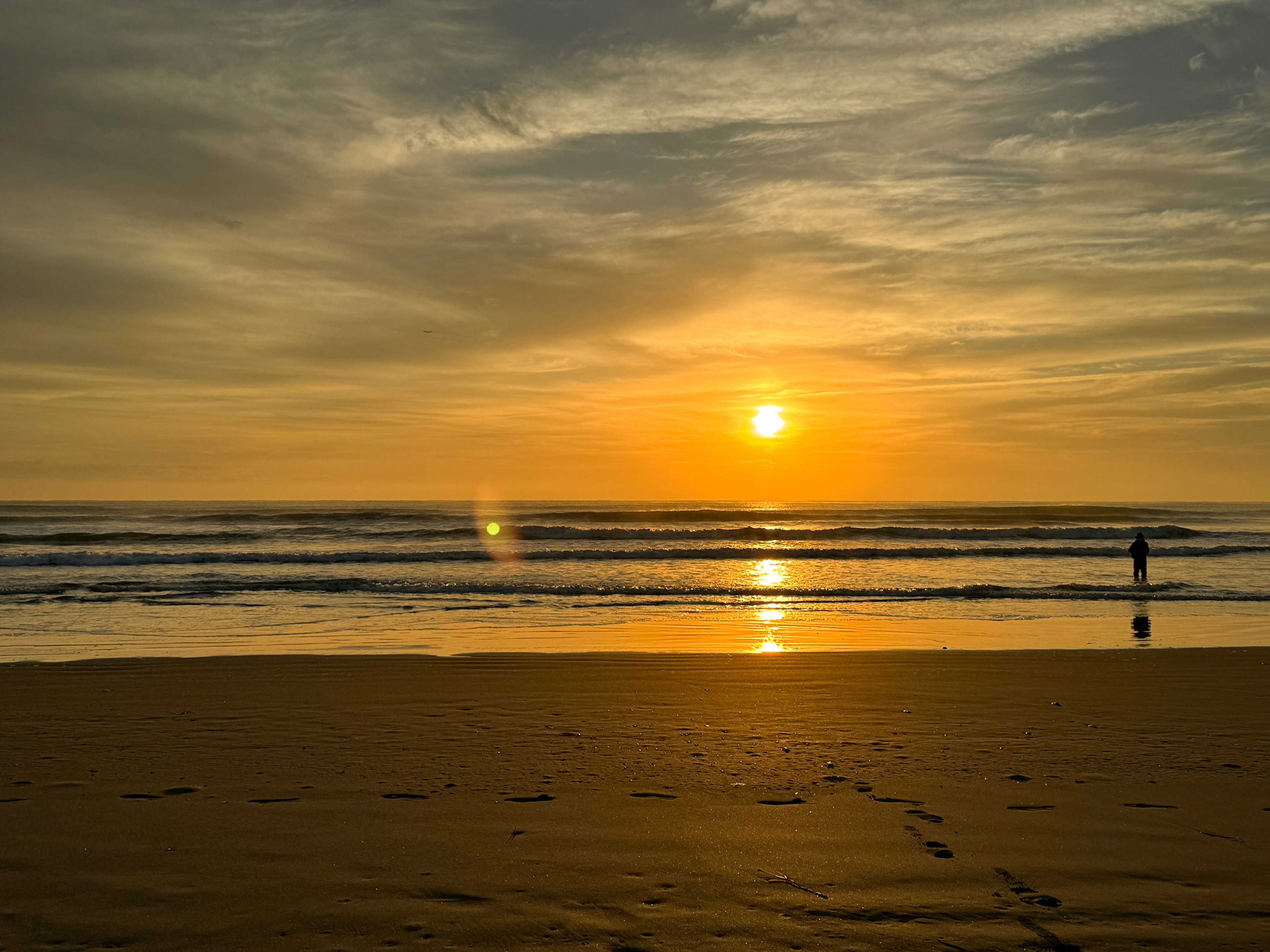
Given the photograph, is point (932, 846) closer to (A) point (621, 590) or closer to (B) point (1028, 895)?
(B) point (1028, 895)

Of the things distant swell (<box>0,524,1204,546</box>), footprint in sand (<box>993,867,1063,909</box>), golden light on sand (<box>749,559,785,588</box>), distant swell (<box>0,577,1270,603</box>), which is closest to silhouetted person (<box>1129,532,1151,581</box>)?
distant swell (<box>0,577,1270,603</box>)

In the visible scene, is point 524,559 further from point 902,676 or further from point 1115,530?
point 1115,530

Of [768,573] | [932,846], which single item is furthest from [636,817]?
[768,573]

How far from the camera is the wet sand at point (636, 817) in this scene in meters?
3.97

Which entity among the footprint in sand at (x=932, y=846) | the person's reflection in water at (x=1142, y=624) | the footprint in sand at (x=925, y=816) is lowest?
the person's reflection in water at (x=1142, y=624)

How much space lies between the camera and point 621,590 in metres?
23.1

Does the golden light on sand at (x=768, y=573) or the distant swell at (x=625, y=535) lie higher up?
the distant swell at (x=625, y=535)

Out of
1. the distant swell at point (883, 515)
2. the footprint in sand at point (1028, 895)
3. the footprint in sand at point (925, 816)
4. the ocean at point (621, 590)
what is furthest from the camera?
the distant swell at point (883, 515)

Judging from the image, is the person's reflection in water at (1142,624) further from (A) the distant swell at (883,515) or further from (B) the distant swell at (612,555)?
(A) the distant swell at (883,515)

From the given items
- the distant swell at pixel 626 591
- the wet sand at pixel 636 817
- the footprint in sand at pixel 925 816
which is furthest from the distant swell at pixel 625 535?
the footprint in sand at pixel 925 816

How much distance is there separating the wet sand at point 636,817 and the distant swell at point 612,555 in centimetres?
2274

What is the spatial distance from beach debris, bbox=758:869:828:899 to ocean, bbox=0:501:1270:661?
8.42m

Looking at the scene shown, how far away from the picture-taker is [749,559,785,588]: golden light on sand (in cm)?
2520

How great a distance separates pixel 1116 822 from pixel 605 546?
37.2 metres
